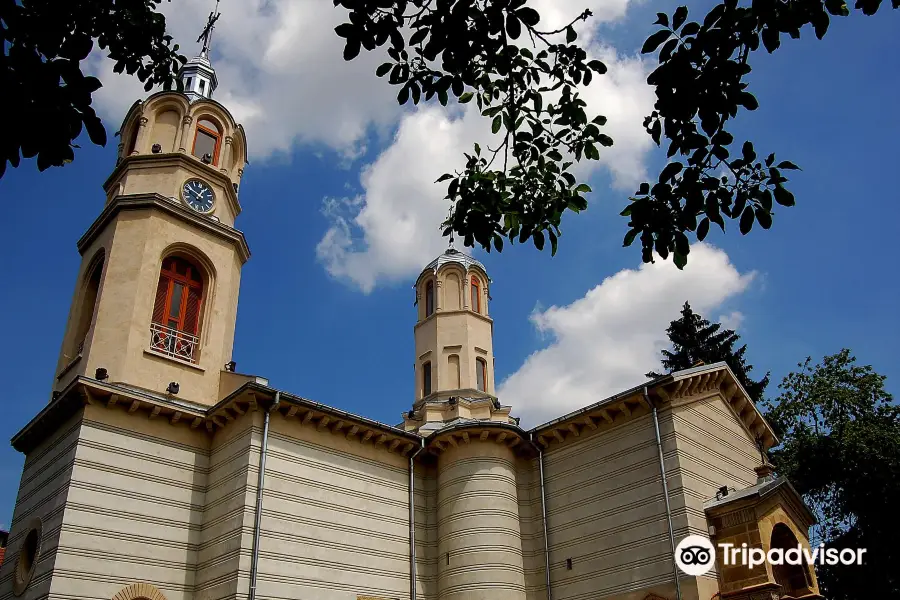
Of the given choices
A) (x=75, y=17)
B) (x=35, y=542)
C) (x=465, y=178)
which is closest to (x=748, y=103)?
(x=465, y=178)

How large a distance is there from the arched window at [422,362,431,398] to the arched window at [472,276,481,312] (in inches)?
114

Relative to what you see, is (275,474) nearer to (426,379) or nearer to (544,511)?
(544,511)

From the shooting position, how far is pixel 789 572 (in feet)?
62.6

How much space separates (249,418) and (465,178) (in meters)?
12.6

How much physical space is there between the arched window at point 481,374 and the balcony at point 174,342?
10.6 metres

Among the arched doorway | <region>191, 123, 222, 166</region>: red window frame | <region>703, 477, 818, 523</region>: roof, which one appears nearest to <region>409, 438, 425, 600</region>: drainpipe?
<region>703, 477, 818, 523</region>: roof

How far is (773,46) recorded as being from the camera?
5.70 m

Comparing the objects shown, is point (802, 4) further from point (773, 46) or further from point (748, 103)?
point (748, 103)

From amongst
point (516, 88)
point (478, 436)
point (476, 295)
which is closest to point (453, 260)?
point (476, 295)

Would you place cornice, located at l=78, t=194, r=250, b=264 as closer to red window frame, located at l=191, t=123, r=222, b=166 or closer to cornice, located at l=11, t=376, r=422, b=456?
red window frame, located at l=191, t=123, r=222, b=166

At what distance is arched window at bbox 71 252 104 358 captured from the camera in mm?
20375

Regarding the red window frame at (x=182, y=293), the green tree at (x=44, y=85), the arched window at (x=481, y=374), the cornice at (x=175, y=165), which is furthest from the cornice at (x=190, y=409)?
the green tree at (x=44, y=85)

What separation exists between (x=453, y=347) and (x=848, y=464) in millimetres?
15417

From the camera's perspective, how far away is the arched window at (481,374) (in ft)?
89.9
